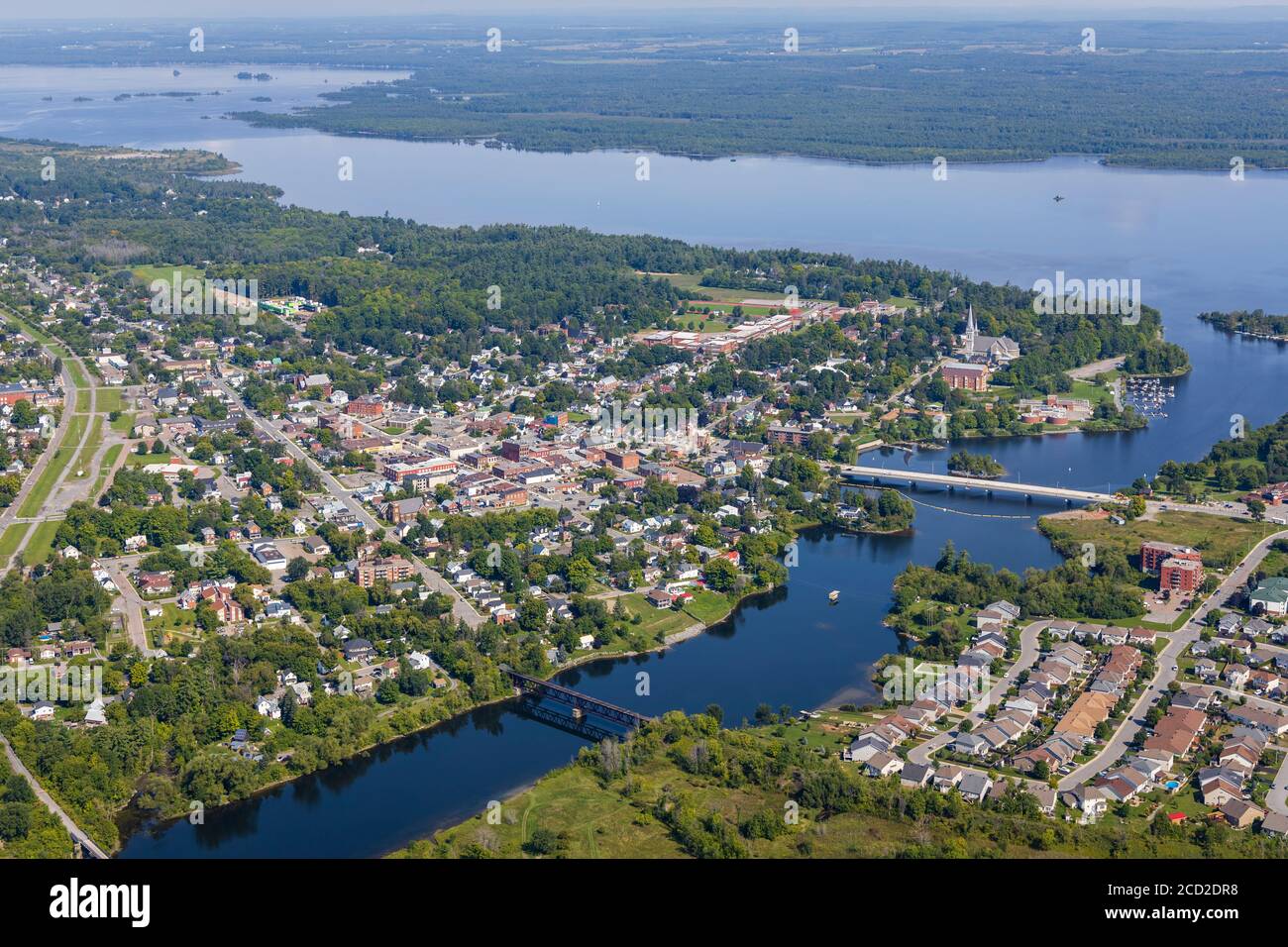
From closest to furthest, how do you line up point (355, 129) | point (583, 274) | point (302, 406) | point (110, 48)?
point (302, 406), point (583, 274), point (355, 129), point (110, 48)

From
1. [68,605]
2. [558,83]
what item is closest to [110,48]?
[558,83]

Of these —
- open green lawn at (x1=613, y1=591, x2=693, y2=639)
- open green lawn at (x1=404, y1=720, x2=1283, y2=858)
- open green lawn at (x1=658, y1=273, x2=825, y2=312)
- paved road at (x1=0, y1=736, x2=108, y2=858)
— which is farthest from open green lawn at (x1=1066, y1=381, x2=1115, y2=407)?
paved road at (x1=0, y1=736, x2=108, y2=858)

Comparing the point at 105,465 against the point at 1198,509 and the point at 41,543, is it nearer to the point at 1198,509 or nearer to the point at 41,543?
the point at 41,543

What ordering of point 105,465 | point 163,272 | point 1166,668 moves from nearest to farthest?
point 1166,668 < point 105,465 < point 163,272

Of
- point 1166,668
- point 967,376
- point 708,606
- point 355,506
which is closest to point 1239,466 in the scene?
point 967,376

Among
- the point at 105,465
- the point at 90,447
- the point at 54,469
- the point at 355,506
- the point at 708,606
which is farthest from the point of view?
the point at 90,447

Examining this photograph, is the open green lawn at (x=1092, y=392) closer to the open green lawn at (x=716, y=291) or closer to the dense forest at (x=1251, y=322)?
the dense forest at (x=1251, y=322)

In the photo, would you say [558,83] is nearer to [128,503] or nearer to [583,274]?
[583,274]
